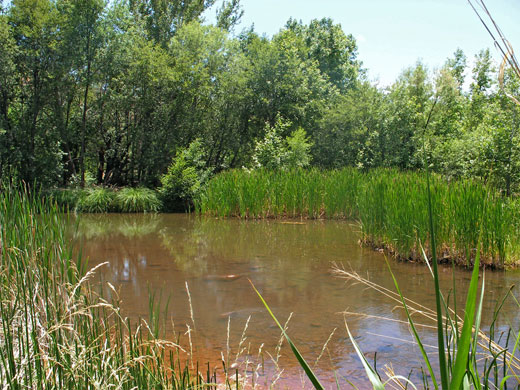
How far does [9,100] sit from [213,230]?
1048 cm

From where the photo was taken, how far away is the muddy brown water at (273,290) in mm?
3578

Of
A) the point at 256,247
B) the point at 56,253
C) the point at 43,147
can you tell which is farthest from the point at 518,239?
the point at 43,147

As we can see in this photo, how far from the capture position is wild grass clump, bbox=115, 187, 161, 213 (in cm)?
1547

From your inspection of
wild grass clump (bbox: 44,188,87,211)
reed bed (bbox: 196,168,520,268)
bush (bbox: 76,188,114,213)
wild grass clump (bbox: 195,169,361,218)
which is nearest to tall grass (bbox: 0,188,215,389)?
reed bed (bbox: 196,168,520,268)

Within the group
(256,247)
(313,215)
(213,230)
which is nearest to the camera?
(256,247)

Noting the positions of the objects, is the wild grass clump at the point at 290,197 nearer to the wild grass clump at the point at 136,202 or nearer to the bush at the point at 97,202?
the wild grass clump at the point at 136,202

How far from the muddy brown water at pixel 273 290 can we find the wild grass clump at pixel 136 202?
4.49 meters

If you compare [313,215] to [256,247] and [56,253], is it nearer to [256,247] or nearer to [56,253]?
[256,247]

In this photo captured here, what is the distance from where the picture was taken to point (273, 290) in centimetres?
559

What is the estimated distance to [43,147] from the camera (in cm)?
1681

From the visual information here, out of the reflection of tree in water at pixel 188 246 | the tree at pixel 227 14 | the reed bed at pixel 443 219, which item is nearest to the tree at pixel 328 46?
the tree at pixel 227 14

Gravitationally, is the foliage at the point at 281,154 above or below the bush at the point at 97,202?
above

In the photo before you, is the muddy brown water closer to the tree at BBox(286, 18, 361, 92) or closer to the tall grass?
the tall grass

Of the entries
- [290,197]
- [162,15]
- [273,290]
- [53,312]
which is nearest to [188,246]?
[273,290]
